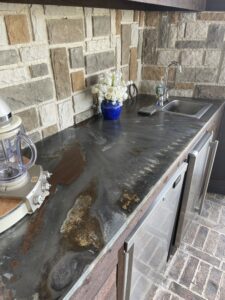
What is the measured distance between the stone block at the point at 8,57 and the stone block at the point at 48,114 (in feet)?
0.84

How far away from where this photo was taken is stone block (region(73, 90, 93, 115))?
141 cm

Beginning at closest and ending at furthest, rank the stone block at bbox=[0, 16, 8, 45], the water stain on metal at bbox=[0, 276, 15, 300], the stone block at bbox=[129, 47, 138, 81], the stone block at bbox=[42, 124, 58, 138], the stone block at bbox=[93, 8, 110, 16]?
the water stain on metal at bbox=[0, 276, 15, 300]
the stone block at bbox=[0, 16, 8, 45]
the stone block at bbox=[42, 124, 58, 138]
the stone block at bbox=[93, 8, 110, 16]
the stone block at bbox=[129, 47, 138, 81]

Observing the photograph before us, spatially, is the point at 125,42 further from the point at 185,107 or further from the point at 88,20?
the point at 185,107

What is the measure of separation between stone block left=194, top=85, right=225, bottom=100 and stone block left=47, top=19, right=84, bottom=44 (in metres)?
1.09

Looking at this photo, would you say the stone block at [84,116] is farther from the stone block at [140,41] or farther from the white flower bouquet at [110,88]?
the stone block at [140,41]

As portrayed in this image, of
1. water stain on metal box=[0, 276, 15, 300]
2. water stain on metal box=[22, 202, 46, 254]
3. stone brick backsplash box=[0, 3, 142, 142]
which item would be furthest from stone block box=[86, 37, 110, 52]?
water stain on metal box=[0, 276, 15, 300]

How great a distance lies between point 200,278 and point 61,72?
1560 mm

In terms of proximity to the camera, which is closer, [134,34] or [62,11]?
[62,11]

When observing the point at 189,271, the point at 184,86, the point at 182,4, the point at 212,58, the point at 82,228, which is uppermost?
the point at 182,4

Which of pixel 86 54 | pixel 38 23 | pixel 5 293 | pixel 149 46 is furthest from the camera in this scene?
pixel 149 46

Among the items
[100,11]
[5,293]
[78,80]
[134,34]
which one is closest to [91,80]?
[78,80]

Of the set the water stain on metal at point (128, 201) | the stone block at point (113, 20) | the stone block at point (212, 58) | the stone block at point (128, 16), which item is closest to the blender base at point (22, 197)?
the water stain on metal at point (128, 201)

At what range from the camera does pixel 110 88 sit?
1.42 m

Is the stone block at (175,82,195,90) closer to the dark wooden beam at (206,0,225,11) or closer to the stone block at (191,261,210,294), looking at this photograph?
the dark wooden beam at (206,0,225,11)
